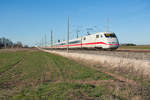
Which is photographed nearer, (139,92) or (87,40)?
(139,92)

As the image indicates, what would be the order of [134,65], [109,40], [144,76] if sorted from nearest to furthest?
[144,76] → [134,65] → [109,40]

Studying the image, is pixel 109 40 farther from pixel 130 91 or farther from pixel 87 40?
pixel 130 91

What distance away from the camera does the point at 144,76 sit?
27.9 ft

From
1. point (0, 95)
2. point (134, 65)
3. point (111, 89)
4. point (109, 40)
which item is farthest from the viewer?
point (109, 40)

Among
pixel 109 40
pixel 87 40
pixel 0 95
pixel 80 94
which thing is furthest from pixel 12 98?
pixel 87 40

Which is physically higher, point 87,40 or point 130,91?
point 87,40

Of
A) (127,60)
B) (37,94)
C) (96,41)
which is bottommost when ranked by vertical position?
(37,94)

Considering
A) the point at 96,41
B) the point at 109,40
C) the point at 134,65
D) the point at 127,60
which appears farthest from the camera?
the point at 96,41

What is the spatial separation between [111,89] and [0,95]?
4.16 m

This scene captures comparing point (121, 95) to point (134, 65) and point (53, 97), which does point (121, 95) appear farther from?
point (134, 65)

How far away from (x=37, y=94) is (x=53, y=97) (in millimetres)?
737

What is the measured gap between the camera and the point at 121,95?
5461mm

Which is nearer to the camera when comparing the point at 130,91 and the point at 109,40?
the point at 130,91

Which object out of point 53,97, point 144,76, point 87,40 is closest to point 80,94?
point 53,97
